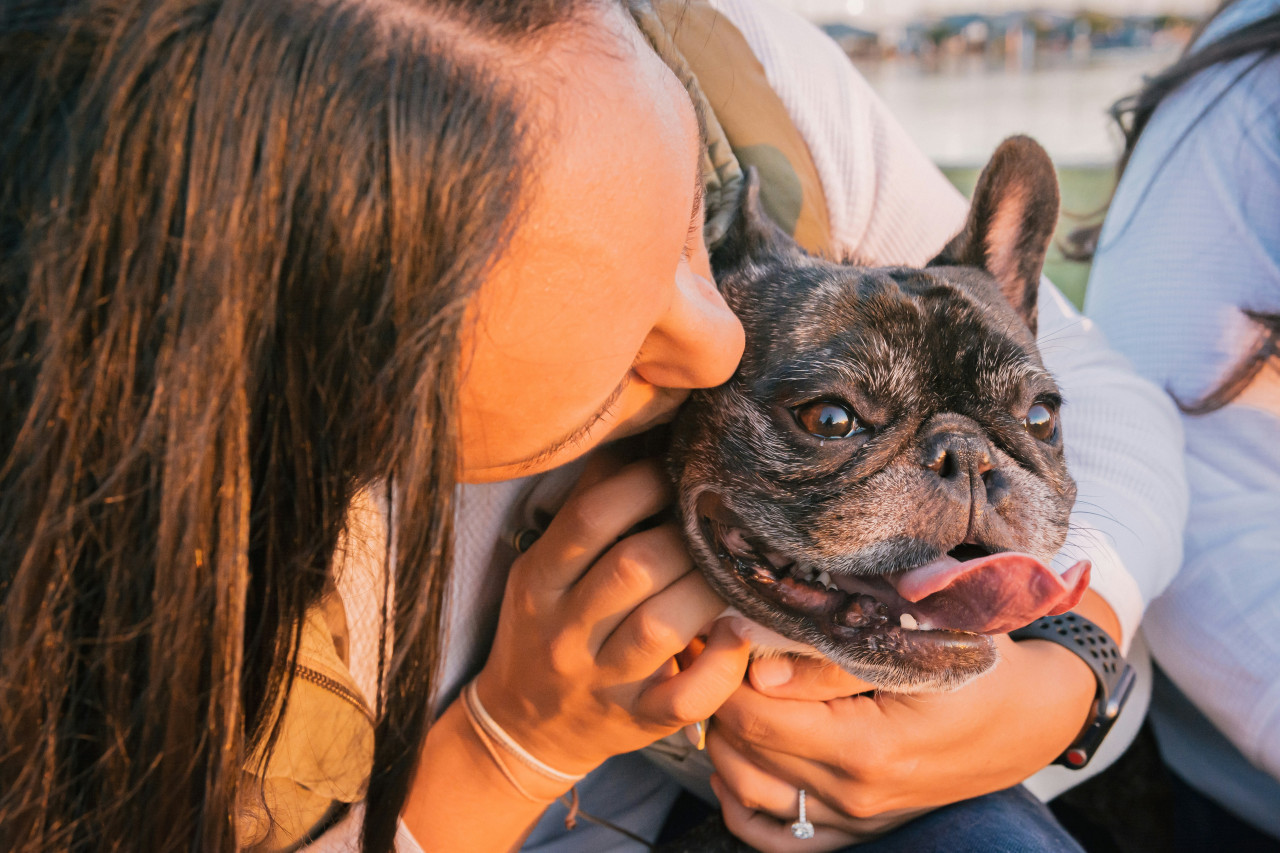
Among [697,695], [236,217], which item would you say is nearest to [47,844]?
[236,217]

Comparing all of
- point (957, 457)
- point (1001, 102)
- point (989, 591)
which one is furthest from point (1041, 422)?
point (1001, 102)

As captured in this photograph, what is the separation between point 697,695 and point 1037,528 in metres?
0.50

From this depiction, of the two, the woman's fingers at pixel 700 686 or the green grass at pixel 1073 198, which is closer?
the woman's fingers at pixel 700 686

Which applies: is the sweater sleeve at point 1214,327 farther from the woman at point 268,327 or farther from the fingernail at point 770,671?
the woman at point 268,327

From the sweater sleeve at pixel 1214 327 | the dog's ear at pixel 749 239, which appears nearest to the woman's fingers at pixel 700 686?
the dog's ear at pixel 749 239

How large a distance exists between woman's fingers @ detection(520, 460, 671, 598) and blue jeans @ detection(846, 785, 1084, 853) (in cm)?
65

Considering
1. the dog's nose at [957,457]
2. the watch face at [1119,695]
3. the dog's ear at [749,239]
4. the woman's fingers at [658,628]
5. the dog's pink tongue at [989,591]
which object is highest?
the dog's ear at [749,239]

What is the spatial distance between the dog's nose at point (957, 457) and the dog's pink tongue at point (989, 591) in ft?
0.36

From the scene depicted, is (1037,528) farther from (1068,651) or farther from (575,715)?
(575,715)

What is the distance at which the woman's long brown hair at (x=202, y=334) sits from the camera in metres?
0.73

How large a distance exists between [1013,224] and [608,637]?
0.99 metres

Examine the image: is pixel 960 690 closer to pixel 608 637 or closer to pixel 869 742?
pixel 869 742

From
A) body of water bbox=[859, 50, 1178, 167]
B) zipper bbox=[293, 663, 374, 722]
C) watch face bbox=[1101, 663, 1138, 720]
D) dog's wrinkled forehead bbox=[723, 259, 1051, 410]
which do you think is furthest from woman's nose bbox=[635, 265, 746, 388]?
body of water bbox=[859, 50, 1178, 167]

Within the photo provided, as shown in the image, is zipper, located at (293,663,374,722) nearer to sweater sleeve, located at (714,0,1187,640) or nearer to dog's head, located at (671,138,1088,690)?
dog's head, located at (671,138,1088,690)
